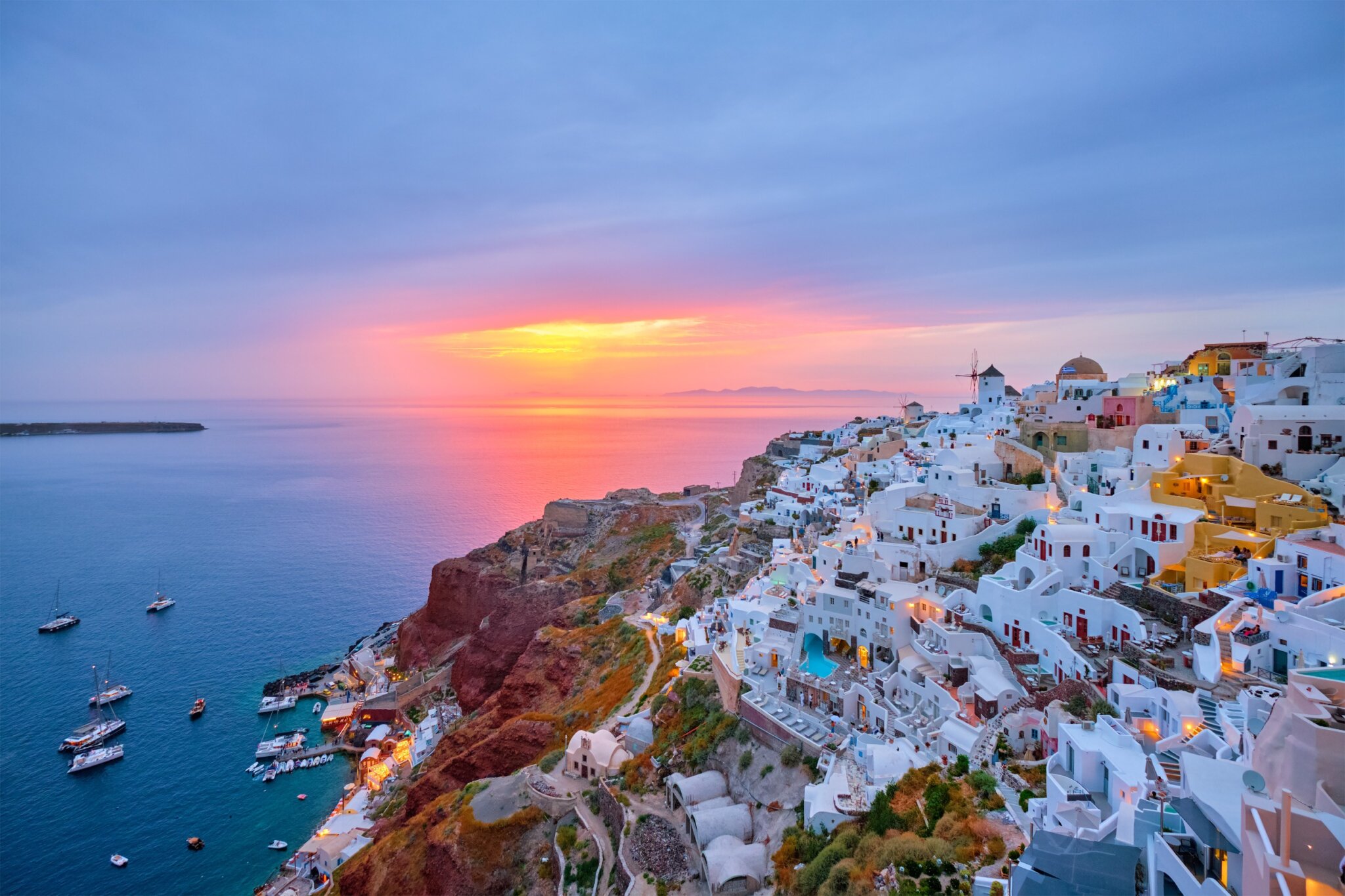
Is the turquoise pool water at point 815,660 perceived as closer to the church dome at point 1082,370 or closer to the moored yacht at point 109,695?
the church dome at point 1082,370

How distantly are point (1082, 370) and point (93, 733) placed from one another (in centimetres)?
6311

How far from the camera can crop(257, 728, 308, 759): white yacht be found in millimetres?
41156

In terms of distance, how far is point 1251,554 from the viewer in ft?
67.3

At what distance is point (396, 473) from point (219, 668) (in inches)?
4208

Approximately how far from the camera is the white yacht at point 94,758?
38719 mm

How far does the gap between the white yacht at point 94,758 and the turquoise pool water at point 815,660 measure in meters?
40.2

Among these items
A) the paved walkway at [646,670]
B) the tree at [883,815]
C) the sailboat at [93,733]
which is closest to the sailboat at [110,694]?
the sailboat at [93,733]

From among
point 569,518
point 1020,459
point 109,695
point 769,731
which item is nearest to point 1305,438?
point 1020,459

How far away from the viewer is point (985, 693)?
19.1m

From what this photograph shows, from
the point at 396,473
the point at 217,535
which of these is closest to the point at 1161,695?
the point at 217,535

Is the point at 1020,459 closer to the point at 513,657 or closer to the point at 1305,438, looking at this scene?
the point at 1305,438

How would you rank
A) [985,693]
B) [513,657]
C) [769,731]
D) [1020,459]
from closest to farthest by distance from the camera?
[985,693]
[769,731]
[1020,459]
[513,657]

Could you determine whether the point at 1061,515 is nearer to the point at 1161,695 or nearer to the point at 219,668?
the point at 1161,695

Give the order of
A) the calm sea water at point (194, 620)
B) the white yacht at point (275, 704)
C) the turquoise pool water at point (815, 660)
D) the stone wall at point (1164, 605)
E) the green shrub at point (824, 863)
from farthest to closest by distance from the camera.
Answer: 1. the white yacht at point (275, 704)
2. the calm sea water at point (194, 620)
3. the turquoise pool water at point (815, 660)
4. the stone wall at point (1164, 605)
5. the green shrub at point (824, 863)
